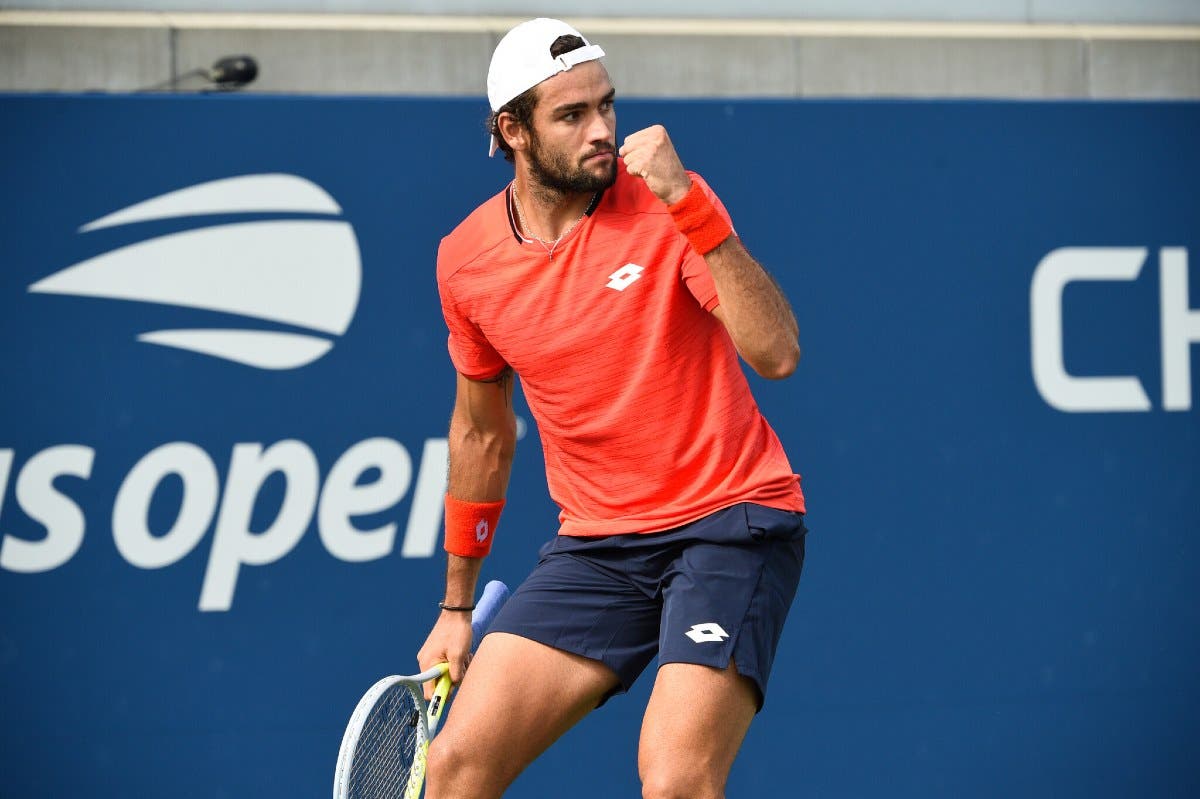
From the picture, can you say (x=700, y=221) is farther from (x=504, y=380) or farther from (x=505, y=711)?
(x=505, y=711)

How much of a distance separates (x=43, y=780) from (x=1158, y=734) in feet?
10.1

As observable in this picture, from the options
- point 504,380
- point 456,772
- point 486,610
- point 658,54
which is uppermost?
point 658,54

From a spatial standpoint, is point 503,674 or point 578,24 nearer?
point 503,674

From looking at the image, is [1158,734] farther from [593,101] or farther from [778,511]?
[593,101]

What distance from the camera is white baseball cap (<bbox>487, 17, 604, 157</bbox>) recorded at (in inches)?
122

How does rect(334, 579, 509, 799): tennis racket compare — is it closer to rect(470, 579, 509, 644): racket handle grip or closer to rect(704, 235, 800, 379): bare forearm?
rect(470, 579, 509, 644): racket handle grip

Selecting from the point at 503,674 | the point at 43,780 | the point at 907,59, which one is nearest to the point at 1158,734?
the point at 907,59

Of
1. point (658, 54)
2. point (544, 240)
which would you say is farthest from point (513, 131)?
point (658, 54)

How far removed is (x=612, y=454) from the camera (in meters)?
3.21

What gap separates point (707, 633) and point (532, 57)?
3.67 ft

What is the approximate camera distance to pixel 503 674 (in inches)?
123

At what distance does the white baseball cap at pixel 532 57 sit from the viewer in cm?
309

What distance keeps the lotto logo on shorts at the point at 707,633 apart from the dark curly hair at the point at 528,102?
99 centimetres

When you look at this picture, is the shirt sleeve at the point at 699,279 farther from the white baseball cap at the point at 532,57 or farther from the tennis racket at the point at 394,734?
the tennis racket at the point at 394,734
